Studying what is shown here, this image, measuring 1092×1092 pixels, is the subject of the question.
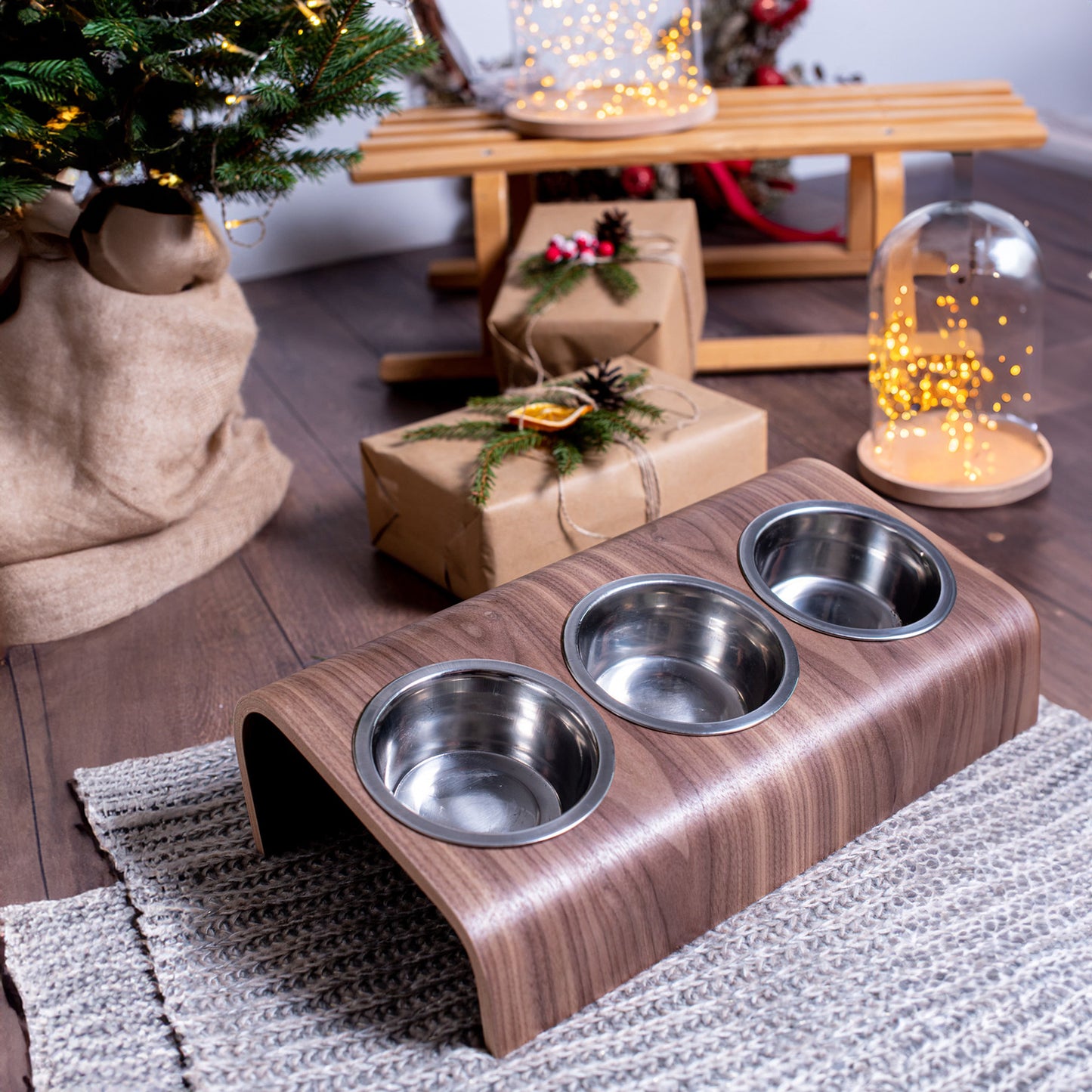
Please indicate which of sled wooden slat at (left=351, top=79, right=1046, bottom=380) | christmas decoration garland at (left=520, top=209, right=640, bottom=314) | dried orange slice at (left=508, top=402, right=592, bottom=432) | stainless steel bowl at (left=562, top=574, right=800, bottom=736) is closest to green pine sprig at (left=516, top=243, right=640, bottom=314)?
christmas decoration garland at (left=520, top=209, right=640, bottom=314)

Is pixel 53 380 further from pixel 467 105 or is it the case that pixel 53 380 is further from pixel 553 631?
pixel 467 105

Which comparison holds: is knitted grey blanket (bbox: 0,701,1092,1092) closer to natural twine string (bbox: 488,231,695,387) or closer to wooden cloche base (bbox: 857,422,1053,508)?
wooden cloche base (bbox: 857,422,1053,508)

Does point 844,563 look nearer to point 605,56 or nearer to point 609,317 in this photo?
point 609,317

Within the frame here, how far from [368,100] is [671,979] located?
33.3 inches

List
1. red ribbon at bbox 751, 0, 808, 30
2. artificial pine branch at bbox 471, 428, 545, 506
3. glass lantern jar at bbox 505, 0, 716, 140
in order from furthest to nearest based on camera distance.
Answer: red ribbon at bbox 751, 0, 808, 30 → glass lantern jar at bbox 505, 0, 716, 140 → artificial pine branch at bbox 471, 428, 545, 506

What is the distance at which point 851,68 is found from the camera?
2666mm

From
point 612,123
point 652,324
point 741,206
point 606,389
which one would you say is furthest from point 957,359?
point 741,206

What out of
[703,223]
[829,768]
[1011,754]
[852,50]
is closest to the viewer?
[829,768]

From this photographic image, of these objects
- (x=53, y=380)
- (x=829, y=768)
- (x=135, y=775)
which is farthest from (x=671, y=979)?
(x=53, y=380)

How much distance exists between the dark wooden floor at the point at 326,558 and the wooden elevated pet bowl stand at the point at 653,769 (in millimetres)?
228

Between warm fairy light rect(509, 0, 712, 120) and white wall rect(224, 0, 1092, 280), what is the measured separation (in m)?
0.41

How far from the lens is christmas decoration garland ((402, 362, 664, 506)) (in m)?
1.21

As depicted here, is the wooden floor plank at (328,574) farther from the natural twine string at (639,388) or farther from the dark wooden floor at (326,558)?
the natural twine string at (639,388)

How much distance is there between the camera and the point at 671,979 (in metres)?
0.83
